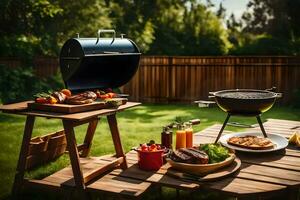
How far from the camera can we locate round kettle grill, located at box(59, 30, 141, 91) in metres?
4.55

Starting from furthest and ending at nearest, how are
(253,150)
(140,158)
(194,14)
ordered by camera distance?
(194,14)
(253,150)
(140,158)

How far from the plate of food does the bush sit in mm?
8722

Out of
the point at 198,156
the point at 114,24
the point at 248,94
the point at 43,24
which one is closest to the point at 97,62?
the point at 198,156

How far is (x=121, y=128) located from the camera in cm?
892

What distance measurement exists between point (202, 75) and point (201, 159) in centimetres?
942

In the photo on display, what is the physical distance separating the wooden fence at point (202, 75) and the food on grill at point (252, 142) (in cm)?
816

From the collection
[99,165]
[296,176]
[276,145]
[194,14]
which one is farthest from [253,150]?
[194,14]

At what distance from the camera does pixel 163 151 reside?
4.39 meters

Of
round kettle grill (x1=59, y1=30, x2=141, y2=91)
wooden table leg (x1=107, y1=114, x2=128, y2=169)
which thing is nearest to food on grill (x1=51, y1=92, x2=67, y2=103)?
A: round kettle grill (x1=59, y1=30, x2=141, y2=91)

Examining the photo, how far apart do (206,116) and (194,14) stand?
58.5ft

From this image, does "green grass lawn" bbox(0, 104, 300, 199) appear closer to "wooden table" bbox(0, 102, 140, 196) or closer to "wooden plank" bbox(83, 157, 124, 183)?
"wooden table" bbox(0, 102, 140, 196)

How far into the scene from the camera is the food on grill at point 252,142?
4711 mm

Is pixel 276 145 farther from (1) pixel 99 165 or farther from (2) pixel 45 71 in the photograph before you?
(2) pixel 45 71

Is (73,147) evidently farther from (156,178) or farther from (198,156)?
(198,156)
